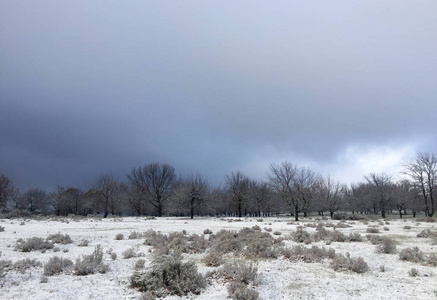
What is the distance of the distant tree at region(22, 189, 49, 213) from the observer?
A: 73519 mm

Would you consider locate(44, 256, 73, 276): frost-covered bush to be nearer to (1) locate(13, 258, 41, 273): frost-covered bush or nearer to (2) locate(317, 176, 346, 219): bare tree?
(1) locate(13, 258, 41, 273): frost-covered bush

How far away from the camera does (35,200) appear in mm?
75625

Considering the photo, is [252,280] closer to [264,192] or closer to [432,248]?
[432,248]

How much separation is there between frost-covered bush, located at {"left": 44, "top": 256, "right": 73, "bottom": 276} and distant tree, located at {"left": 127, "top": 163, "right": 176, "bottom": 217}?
190 ft

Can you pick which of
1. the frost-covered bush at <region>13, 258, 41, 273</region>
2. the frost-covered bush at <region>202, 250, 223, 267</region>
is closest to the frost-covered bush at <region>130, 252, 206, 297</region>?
the frost-covered bush at <region>202, 250, 223, 267</region>

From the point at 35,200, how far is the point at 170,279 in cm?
8727

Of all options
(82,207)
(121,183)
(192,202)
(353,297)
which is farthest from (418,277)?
(121,183)

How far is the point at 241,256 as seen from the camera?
10125 mm

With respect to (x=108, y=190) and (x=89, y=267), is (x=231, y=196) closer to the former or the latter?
(x=108, y=190)

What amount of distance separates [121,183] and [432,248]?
293 feet

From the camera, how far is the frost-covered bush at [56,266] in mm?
7513

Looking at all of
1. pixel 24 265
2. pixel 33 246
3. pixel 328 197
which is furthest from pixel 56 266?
pixel 328 197

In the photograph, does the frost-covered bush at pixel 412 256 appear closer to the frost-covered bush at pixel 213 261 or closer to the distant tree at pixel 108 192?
the frost-covered bush at pixel 213 261

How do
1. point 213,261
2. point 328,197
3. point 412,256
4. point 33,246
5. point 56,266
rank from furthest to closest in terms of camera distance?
point 328,197 < point 33,246 < point 412,256 < point 213,261 < point 56,266
